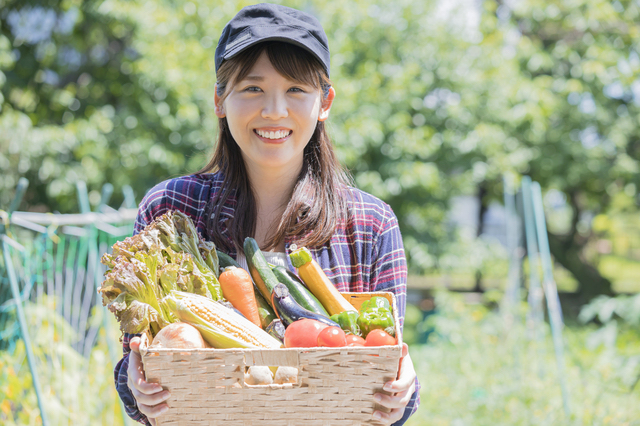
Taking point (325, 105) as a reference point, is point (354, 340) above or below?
below

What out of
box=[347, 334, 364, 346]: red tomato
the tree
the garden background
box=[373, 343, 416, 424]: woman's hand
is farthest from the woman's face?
the tree

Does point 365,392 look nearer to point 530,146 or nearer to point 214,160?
point 214,160

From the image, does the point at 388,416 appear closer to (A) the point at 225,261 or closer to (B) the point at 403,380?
(B) the point at 403,380

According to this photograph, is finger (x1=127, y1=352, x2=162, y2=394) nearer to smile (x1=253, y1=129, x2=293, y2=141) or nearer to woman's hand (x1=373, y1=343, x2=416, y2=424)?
woman's hand (x1=373, y1=343, x2=416, y2=424)

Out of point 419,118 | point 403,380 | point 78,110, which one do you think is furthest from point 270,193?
point 78,110

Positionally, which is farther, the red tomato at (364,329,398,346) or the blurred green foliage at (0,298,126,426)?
the blurred green foliage at (0,298,126,426)

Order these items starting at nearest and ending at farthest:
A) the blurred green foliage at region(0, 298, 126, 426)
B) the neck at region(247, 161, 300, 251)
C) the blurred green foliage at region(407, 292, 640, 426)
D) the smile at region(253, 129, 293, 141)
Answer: the smile at region(253, 129, 293, 141) < the neck at region(247, 161, 300, 251) < the blurred green foliage at region(0, 298, 126, 426) < the blurred green foliage at region(407, 292, 640, 426)

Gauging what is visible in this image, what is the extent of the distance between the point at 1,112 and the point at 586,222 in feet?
46.7

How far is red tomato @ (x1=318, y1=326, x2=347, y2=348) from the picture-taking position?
1333mm

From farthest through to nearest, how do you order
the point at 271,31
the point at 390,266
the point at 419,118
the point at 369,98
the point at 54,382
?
the point at 419,118 → the point at 369,98 → the point at 54,382 → the point at 390,266 → the point at 271,31

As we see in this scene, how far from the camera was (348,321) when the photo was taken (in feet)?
5.04

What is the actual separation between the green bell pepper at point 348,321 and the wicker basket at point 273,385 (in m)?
0.18

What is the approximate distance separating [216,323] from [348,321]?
372mm

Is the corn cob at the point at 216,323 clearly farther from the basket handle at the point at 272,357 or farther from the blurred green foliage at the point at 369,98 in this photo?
the blurred green foliage at the point at 369,98
